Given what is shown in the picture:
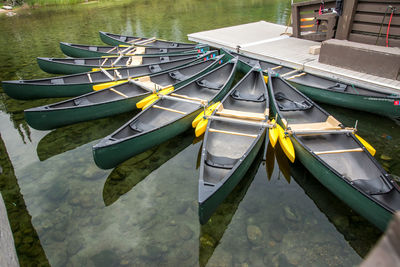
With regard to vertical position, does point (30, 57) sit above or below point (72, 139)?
above

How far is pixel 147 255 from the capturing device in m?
5.06

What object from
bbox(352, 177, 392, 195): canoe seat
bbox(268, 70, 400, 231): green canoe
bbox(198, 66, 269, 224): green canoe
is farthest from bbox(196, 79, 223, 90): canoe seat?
bbox(352, 177, 392, 195): canoe seat

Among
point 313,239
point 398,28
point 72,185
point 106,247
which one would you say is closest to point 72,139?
point 72,185

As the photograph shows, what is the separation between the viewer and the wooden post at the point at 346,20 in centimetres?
1096

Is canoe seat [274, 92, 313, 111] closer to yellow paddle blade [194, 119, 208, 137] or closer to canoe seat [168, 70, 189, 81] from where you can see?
yellow paddle blade [194, 119, 208, 137]

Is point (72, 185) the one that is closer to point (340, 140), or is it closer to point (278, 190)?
point (278, 190)

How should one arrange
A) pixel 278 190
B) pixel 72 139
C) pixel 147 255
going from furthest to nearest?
pixel 72 139, pixel 278 190, pixel 147 255

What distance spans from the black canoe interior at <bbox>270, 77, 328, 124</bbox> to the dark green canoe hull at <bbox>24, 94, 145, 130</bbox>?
519 cm

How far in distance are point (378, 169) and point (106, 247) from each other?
6.10 m

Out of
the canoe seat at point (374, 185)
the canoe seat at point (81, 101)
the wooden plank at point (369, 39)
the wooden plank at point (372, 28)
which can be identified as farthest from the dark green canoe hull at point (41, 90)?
the wooden plank at point (372, 28)

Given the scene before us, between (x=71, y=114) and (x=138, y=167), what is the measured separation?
9.63ft

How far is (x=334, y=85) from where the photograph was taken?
9.80 m

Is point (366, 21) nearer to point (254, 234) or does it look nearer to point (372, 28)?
point (372, 28)

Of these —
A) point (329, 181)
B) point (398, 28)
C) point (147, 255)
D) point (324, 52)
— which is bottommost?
point (147, 255)
